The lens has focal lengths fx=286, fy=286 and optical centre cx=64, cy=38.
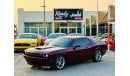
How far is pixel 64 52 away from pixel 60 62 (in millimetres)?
434

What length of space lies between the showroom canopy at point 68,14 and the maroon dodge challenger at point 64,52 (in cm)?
4296

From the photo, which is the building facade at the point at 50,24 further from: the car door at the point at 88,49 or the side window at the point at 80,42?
the side window at the point at 80,42

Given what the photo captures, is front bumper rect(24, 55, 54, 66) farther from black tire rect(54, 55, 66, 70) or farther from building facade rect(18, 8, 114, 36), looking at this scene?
building facade rect(18, 8, 114, 36)

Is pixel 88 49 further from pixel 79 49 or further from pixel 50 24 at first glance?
pixel 50 24

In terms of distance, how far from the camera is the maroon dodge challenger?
10.6 m

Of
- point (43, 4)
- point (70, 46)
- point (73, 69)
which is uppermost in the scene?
point (43, 4)

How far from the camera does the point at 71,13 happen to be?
2219 inches

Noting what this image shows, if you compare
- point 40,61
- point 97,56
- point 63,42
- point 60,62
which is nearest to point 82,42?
point 63,42

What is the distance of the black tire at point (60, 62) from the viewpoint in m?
10.8
